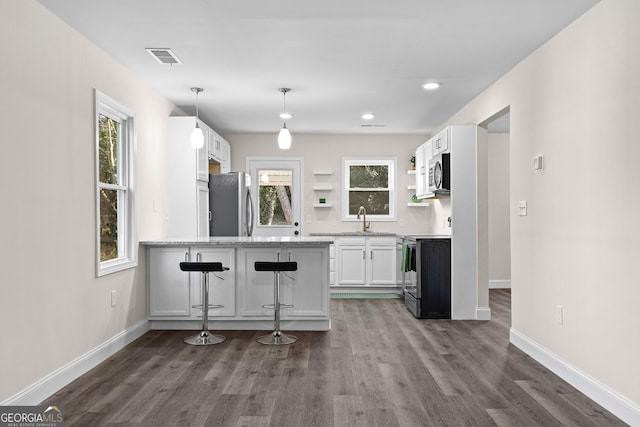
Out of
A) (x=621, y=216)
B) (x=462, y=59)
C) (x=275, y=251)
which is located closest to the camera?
(x=621, y=216)

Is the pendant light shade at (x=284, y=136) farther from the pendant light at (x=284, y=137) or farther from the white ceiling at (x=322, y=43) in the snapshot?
the white ceiling at (x=322, y=43)

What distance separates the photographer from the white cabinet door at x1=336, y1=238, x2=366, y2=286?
308 inches

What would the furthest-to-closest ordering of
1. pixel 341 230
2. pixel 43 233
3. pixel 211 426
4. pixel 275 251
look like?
pixel 341 230 < pixel 275 251 < pixel 43 233 < pixel 211 426

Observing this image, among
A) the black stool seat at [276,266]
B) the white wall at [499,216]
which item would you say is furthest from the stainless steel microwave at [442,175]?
the white wall at [499,216]

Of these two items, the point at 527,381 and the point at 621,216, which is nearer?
the point at 621,216

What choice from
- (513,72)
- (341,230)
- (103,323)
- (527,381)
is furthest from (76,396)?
(341,230)

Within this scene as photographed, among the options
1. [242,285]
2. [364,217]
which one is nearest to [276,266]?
[242,285]

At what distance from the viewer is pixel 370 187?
8531mm

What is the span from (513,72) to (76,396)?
4332mm

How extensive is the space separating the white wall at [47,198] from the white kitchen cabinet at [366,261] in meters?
3.97

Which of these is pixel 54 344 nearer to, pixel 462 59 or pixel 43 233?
pixel 43 233

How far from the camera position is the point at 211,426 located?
110 inches

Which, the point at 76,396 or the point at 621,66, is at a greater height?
the point at 621,66

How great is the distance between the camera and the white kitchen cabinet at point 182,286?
517 centimetres
